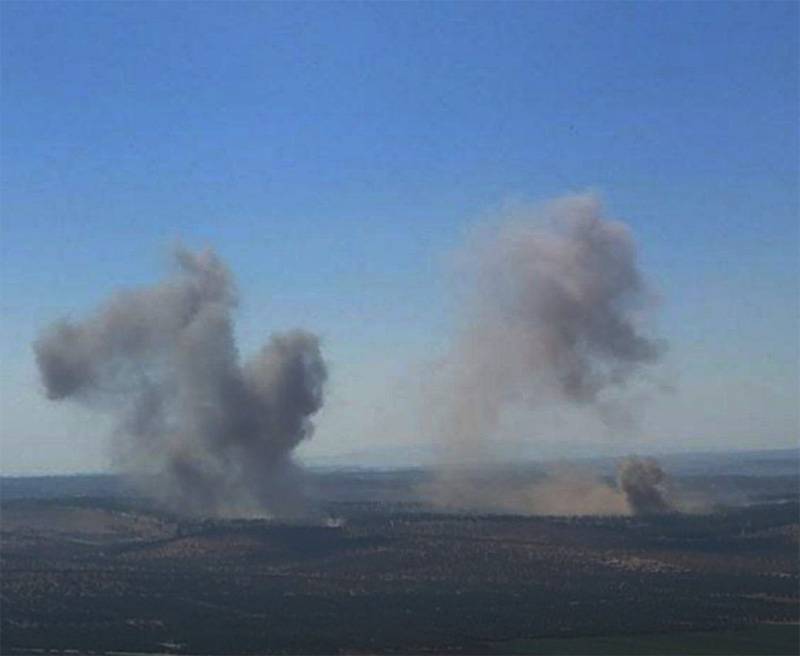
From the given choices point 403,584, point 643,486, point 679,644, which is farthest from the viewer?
point 643,486

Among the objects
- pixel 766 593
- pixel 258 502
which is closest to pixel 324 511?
pixel 258 502

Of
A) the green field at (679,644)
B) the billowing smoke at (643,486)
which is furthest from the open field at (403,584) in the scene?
the billowing smoke at (643,486)

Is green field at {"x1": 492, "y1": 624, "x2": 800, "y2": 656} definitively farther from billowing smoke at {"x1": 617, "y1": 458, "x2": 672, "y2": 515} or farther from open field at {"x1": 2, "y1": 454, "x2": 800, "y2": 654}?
billowing smoke at {"x1": 617, "y1": 458, "x2": 672, "y2": 515}

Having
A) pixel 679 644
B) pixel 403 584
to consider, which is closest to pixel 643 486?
pixel 403 584

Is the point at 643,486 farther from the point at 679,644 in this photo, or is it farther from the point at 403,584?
the point at 679,644

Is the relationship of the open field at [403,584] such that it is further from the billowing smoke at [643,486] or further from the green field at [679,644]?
the billowing smoke at [643,486]

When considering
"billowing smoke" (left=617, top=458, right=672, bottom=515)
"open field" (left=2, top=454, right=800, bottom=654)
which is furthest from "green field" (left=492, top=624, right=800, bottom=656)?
"billowing smoke" (left=617, top=458, right=672, bottom=515)
